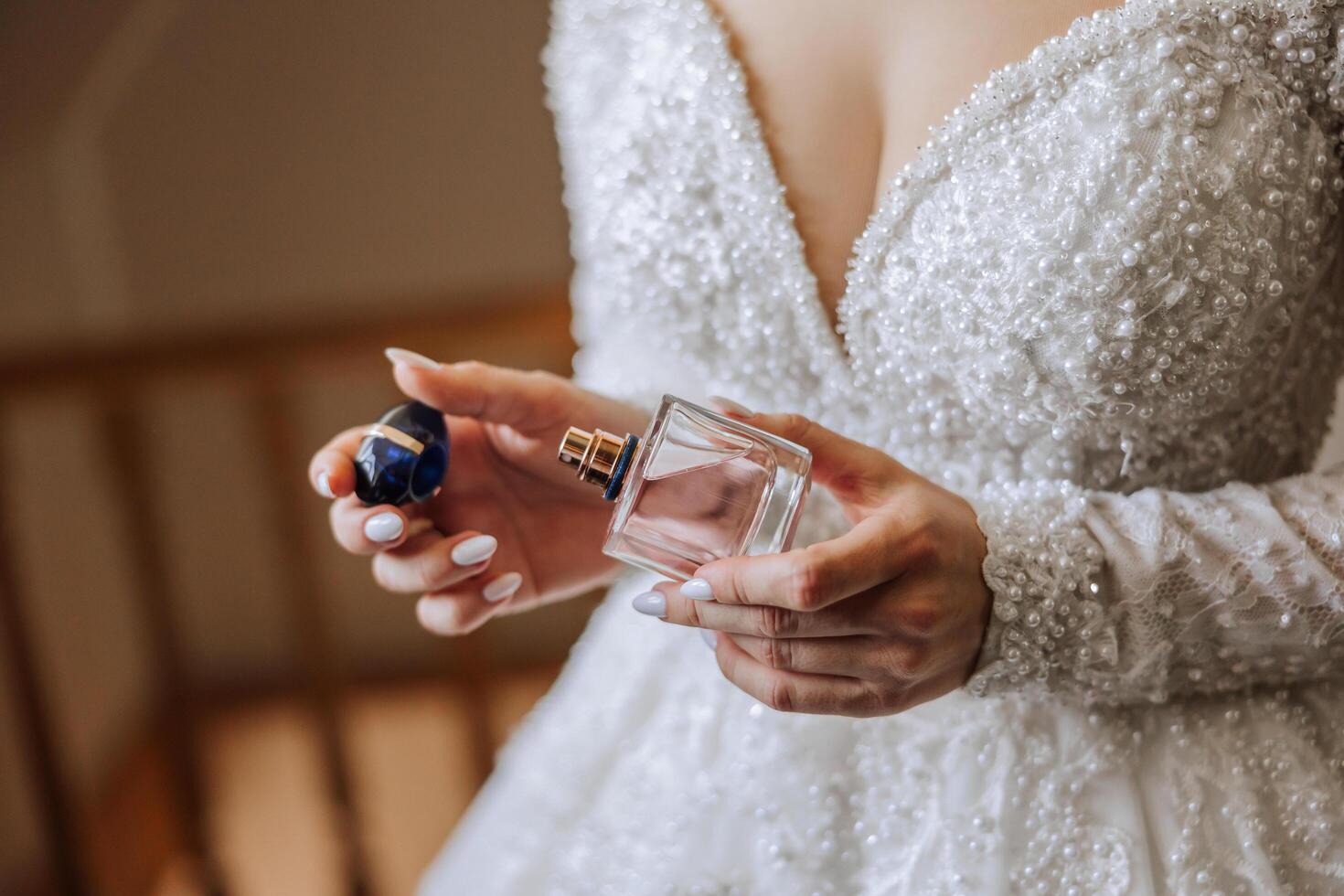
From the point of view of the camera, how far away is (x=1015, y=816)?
70cm

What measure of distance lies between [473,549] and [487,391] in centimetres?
11

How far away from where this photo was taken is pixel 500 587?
77cm

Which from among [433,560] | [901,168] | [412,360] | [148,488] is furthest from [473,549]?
[148,488]

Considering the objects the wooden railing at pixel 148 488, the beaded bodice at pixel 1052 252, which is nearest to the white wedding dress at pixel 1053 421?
the beaded bodice at pixel 1052 252

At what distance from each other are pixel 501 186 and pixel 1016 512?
7.56 feet

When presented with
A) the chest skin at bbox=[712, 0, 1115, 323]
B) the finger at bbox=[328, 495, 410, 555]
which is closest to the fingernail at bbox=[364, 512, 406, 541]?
the finger at bbox=[328, 495, 410, 555]

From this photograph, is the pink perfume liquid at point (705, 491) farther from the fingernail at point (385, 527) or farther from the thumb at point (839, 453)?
the fingernail at point (385, 527)

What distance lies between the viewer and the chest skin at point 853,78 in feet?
2.14

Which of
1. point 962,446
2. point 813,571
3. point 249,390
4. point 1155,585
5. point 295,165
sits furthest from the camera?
point 295,165

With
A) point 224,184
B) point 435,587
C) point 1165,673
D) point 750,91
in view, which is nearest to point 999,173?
point 750,91

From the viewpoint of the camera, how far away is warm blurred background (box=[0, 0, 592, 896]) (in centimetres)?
206

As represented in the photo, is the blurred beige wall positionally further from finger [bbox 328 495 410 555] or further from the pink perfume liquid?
the pink perfume liquid

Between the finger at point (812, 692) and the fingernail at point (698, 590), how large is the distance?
62 mm

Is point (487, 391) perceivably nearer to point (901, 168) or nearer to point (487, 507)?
Answer: point (487, 507)
